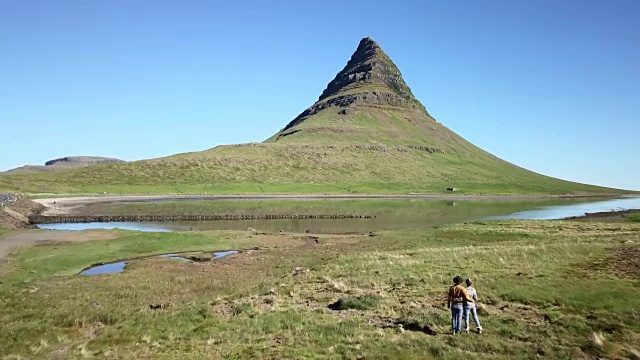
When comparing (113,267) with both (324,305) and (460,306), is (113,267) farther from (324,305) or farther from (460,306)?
(460,306)

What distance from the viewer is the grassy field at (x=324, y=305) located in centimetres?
1778

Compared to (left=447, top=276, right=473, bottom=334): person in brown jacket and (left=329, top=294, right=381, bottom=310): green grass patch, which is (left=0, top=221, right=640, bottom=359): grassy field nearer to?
(left=329, top=294, right=381, bottom=310): green grass patch

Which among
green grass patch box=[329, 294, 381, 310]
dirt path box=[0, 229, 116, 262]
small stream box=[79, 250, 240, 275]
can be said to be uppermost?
dirt path box=[0, 229, 116, 262]

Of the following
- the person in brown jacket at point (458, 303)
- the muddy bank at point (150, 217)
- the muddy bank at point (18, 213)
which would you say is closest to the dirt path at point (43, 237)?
the muddy bank at point (18, 213)

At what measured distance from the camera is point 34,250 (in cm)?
Answer: 4369

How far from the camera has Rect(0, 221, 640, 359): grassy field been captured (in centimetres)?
1778

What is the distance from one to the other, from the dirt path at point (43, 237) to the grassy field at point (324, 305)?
5.08 m

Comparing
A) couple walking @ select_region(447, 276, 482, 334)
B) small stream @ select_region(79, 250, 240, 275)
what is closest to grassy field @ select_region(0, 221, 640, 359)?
couple walking @ select_region(447, 276, 482, 334)

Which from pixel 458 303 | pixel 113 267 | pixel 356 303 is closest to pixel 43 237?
pixel 113 267

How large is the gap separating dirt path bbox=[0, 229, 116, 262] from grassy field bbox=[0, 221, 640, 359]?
508 centimetres

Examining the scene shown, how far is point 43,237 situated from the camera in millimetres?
52219

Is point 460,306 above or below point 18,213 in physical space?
below

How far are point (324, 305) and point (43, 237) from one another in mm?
43378

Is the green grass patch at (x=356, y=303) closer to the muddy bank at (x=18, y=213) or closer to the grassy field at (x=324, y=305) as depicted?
the grassy field at (x=324, y=305)
